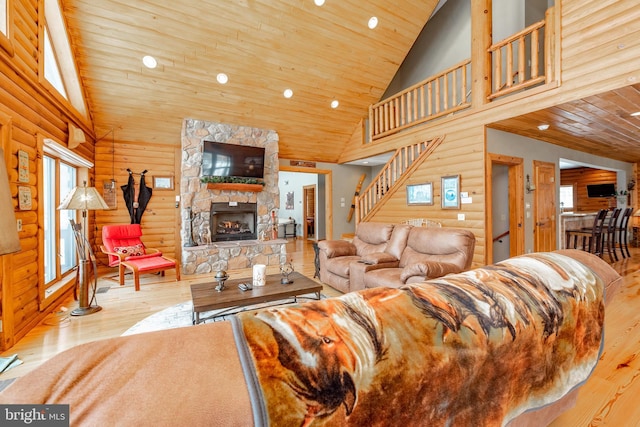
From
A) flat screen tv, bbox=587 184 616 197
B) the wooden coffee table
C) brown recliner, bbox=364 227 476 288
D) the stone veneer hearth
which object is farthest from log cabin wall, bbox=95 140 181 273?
flat screen tv, bbox=587 184 616 197

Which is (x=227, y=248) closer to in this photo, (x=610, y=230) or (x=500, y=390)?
(x=500, y=390)

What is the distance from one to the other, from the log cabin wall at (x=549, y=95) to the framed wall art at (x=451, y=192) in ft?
0.28

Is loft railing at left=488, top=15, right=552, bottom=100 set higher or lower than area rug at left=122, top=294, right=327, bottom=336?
higher

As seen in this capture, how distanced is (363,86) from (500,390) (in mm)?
6122

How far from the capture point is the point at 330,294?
12.5 feet

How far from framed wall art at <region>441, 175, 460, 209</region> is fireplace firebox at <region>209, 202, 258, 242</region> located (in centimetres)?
382

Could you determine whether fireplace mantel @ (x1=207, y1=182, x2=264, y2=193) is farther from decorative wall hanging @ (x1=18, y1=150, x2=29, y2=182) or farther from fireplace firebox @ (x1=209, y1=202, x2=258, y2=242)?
decorative wall hanging @ (x1=18, y1=150, x2=29, y2=182)

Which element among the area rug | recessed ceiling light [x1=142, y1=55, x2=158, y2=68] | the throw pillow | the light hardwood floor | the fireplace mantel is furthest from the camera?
the fireplace mantel

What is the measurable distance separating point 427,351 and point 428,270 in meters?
2.06

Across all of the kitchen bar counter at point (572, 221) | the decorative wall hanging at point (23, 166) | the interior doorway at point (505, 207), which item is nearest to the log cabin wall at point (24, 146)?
the decorative wall hanging at point (23, 166)

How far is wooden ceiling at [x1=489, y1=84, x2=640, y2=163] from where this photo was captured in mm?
3389

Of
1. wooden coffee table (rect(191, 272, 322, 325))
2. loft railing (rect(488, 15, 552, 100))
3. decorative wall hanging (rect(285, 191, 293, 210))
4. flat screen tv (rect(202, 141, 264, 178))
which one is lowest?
wooden coffee table (rect(191, 272, 322, 325))

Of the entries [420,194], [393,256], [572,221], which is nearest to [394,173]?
[420,194]

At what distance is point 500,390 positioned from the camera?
963 mm
